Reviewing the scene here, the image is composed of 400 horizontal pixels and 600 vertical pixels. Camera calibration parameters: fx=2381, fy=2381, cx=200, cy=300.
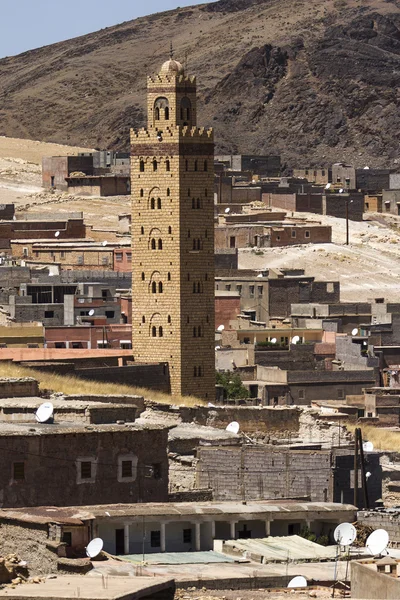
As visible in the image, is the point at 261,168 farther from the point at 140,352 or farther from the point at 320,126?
the point at 140,352

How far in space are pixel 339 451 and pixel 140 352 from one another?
21.4 metres

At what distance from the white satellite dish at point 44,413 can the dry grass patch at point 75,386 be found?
886 centimetres

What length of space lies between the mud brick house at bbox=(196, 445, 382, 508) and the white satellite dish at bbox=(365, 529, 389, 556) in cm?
604

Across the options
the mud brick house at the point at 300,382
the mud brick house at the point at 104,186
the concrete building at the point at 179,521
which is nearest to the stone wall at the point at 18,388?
the concrete building at the point at 179,521

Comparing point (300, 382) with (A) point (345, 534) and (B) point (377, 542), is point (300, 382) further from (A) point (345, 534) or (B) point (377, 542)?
(B) point (377, 542)

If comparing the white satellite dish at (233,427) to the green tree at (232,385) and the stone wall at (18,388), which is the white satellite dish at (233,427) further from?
the green tree at (232,385)

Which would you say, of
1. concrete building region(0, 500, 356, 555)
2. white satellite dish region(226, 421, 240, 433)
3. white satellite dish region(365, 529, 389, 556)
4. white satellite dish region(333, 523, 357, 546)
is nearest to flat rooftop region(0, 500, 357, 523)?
concrete building region(0, 500, 356, 555)

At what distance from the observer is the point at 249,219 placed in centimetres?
9862

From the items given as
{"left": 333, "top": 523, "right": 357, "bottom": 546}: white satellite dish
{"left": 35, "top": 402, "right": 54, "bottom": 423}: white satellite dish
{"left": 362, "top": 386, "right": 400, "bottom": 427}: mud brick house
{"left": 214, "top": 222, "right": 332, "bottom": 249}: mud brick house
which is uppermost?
{"left": 214, "top": 222, "right": 332, "bottom": 249}: mud brick house

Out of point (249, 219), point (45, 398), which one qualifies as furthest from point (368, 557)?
point (249, 219)

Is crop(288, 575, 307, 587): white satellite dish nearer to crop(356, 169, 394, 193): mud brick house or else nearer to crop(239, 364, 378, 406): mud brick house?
crop(239, 364, 378, 406): mud brick house

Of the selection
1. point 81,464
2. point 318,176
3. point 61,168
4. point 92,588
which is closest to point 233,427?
point 81,464

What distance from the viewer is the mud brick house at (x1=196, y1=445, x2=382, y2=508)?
33.8m

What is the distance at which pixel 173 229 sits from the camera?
56.6 meters
